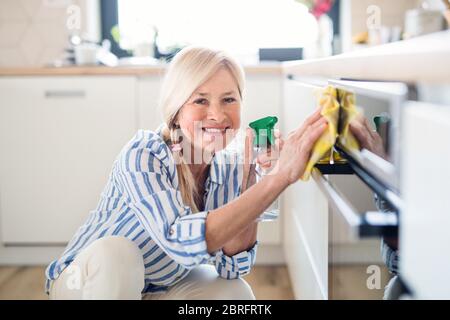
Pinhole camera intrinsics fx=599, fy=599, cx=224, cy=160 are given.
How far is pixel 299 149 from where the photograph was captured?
21.3 inches

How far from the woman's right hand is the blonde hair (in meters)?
0.12

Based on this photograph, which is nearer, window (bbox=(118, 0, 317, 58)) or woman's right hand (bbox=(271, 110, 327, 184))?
woman's right hand (bbox=(271, 110, 327, 184))

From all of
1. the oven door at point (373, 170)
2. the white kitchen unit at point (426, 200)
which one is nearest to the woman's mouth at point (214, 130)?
the oven door at point (373, 170)

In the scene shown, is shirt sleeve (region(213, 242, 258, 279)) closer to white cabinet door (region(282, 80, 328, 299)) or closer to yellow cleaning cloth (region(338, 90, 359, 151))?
white cabinet door (region(282, 80, 328, 299))

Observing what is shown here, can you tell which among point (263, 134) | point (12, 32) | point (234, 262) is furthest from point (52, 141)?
point (263, 134)

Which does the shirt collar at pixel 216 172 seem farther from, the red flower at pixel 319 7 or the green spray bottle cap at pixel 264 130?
the red flower at pixel 319 7

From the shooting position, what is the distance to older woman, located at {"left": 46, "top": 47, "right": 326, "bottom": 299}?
0.58m

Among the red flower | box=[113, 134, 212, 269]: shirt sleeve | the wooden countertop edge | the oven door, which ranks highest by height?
the red flower

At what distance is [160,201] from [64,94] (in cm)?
87

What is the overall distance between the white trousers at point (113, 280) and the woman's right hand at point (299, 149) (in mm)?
169

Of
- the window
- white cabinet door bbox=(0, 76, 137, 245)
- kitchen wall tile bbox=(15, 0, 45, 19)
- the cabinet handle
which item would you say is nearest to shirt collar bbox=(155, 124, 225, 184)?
the window

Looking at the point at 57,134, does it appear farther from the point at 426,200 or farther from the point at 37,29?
the point at 426,200
